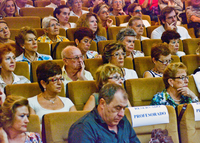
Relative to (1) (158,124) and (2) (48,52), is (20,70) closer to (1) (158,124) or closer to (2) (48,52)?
(2) (48,52)

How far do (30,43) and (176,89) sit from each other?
128 cm

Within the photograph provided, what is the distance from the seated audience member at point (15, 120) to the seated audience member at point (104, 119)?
0.21m

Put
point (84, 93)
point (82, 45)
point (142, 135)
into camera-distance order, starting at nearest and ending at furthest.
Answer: point (142, 135) < point (84, 93) < point (82, 45)

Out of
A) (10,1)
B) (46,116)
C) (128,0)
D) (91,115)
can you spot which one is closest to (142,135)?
(91,115)

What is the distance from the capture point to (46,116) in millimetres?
1565

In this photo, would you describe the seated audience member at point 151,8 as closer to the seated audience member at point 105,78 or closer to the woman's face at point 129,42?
the woman's face at point 129,42

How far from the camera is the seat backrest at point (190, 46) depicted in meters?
3.32

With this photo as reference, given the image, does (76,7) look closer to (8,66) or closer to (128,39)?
(128,39)

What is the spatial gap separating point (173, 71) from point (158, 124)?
0.53 metres

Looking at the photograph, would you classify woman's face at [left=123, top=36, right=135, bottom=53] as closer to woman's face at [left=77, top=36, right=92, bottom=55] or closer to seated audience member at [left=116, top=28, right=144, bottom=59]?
seated audience member at [left=116, top=28, right=144, bottom=59]

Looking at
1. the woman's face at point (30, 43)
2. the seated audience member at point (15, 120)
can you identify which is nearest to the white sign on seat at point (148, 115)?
the seated audience member at point (15, 120)

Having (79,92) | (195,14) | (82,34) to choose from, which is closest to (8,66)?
(79,92)

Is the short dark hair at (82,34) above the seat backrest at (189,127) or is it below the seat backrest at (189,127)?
above

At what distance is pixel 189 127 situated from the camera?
1.78 m
